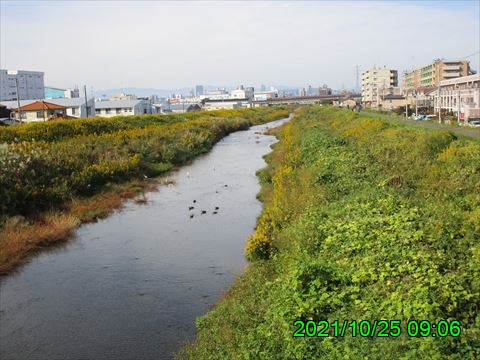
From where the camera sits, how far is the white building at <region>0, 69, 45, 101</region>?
412 feet

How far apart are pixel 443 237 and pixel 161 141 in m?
29.9

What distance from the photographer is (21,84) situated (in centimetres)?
A: 12588

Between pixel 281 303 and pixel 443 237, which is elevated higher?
pixel 443 237

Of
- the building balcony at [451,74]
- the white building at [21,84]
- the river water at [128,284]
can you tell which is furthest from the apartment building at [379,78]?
the river water at [128,284]

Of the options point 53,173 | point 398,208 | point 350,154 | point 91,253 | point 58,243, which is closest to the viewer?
point 398,208

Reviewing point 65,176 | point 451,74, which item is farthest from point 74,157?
point 451,74

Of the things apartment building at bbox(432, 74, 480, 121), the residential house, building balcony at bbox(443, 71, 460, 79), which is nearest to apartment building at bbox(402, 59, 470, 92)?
building balcony at bbox(443, 71, 460, 79)

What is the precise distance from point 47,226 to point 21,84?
123506 millimetres

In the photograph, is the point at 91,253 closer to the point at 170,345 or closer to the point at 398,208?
the point at 170,345

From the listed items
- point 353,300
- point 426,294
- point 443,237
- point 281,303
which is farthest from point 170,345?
point 443,237

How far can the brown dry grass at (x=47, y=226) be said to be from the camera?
14125mm

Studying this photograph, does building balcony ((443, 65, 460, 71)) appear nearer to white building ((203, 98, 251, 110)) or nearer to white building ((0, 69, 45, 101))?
white building ((203, 98, 251, 110))

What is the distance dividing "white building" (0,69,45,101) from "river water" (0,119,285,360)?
120268mm

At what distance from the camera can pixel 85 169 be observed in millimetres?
22812
